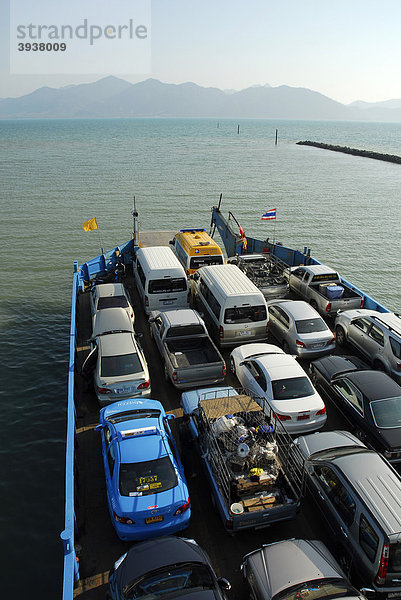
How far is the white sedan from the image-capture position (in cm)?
974

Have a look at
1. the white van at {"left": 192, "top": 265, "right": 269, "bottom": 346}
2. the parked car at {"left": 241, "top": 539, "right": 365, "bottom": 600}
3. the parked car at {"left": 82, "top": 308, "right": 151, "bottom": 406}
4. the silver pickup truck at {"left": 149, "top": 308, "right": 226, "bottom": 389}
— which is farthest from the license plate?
the white van at {"left": 192, "top": 265, "right": 269, "bottom": 346}

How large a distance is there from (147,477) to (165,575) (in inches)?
72.2

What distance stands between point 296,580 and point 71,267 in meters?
26.8

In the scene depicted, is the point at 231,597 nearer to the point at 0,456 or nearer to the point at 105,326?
the point at 105,326

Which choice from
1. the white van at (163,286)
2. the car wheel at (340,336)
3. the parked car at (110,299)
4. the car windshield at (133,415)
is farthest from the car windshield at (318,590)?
the white van at (163,286)

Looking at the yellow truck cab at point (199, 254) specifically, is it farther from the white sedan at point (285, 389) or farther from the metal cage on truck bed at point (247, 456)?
the metal cage on truck bed at point (247, 456)

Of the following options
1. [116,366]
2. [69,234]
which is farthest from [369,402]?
[69,234]

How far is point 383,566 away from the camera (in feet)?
20.4

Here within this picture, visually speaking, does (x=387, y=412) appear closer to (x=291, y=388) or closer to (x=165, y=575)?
(x=291, y=388)

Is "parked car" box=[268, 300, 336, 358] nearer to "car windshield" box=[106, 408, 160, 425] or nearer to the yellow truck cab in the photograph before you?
the yellow truck cab

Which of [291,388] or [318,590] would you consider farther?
[291,388]

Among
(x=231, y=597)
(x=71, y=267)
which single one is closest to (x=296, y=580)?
(x=231, y=597)

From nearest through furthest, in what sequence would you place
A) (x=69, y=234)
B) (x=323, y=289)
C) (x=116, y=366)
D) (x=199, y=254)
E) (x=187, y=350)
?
(x=116, y=366), (x=187, y=350), (x=323, y=289), (x=199, y=254), (x=69, y=234)

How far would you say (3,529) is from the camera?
10.9 metres
